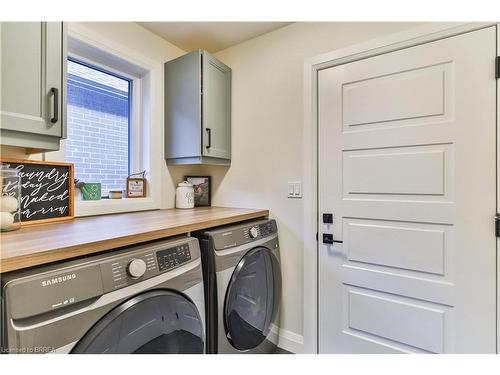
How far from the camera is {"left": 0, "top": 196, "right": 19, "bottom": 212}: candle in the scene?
105 cm

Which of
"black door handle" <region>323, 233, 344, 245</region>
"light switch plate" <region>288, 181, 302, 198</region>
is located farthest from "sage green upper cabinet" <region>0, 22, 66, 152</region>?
"black door handle" <region>323, 233, 344, 245</region>

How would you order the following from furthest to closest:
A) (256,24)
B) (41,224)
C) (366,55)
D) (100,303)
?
(256,24) → (366,55) → (41,224) → (100,303)

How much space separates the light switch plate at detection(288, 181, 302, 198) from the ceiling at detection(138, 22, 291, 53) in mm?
1126

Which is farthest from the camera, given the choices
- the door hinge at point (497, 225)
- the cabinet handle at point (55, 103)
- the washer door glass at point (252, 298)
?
the washer door glass at point (252, 298)

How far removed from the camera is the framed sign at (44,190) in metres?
1.23

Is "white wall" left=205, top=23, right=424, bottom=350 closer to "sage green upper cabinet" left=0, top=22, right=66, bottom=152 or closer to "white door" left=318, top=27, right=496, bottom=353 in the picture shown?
"white door" left=318, top=27, right=496, bottom=353

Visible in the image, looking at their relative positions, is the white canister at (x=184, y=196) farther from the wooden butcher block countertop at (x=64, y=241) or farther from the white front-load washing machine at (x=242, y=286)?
the wooden butcher block countertop at (x=64, y=241)

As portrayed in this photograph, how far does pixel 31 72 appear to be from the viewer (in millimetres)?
1030

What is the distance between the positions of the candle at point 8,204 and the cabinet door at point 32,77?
0.99 ft

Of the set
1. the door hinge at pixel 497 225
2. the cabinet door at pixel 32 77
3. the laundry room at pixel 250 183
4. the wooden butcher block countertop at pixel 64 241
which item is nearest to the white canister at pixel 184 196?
the laundry room at pixel 250 183

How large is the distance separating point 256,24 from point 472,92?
1.36 meters

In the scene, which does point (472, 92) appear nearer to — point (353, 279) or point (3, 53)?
point (353, 279)

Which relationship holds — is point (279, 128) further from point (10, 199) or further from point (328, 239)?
point (10, 199)
